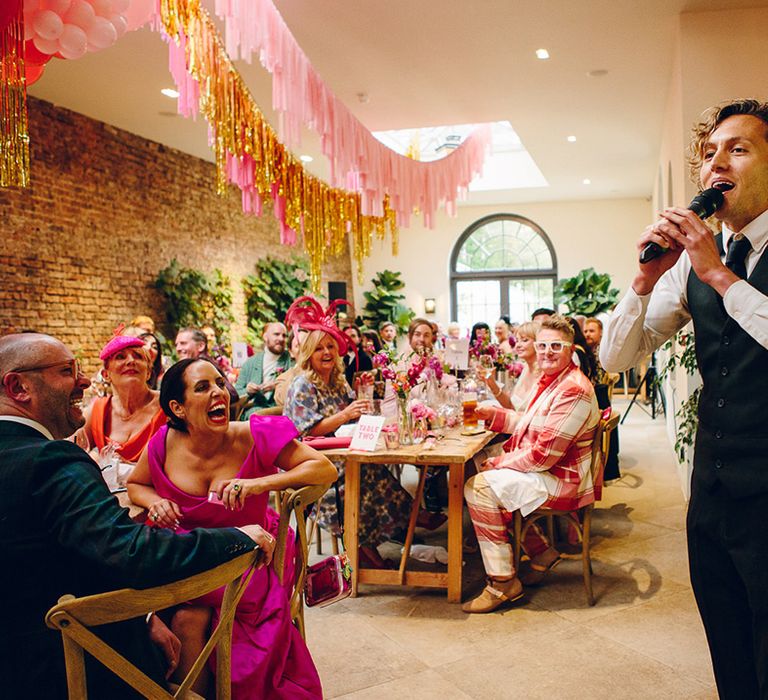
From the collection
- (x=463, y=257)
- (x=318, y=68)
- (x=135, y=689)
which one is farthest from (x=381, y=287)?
(x=135, y=689)

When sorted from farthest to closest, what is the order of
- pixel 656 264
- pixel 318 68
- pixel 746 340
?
1. pixel 318 68
2. pixel 656 264
3. pixel 746 340

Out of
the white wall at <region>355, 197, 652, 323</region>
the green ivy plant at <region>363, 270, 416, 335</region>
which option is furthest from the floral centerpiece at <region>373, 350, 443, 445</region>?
the green ivy plant at <region>363, 270, 416, 335</region>

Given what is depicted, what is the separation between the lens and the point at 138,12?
3330 mm

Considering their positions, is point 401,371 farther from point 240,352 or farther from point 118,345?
point 240,352

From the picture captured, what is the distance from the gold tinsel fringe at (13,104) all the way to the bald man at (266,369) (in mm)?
3356

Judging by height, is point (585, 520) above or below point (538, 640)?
above

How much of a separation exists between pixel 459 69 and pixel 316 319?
355 cm

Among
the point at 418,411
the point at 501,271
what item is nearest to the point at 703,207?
the point at 418,411

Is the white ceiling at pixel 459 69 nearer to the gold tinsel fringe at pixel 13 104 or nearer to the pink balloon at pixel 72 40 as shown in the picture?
the pink balloon at pixel 72 40

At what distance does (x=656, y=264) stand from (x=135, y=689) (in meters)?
1.47

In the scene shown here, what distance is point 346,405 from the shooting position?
14.1 ft

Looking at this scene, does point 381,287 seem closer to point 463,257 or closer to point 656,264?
point 463,257

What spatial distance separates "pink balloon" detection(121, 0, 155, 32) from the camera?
10.8 feet

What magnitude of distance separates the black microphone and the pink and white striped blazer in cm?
207
